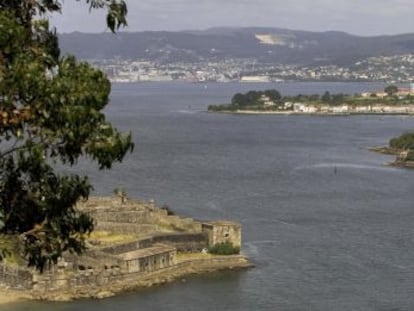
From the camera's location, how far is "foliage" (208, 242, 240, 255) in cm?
2445

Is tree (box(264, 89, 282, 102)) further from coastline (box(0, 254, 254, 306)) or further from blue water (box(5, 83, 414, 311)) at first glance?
coastline (box(0, 254, 254, 306))

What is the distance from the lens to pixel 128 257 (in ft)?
72.5

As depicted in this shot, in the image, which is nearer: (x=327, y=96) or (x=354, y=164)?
(x=354, y=164)

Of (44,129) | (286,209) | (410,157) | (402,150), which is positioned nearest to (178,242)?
(286,209)

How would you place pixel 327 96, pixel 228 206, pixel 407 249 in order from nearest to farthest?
1. pixel 407 249
2. pixel 228 206
3. pixel 327 96

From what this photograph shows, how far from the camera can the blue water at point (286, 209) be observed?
2108cm

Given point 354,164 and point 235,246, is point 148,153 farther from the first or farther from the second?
point 235,246

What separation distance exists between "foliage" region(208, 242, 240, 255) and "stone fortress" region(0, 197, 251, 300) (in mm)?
125

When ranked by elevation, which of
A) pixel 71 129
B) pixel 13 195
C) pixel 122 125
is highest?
pixel 71 129

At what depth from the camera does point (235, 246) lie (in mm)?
24766

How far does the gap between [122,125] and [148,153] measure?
2368 cm

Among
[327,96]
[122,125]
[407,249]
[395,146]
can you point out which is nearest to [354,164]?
[395,146]

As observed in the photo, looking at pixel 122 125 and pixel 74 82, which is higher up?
pixel 74 82

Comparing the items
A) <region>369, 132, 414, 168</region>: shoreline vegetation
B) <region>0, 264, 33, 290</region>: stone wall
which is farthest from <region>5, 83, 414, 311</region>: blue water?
<region>369, 132, 414, 168</region>: shoreline vegetation
